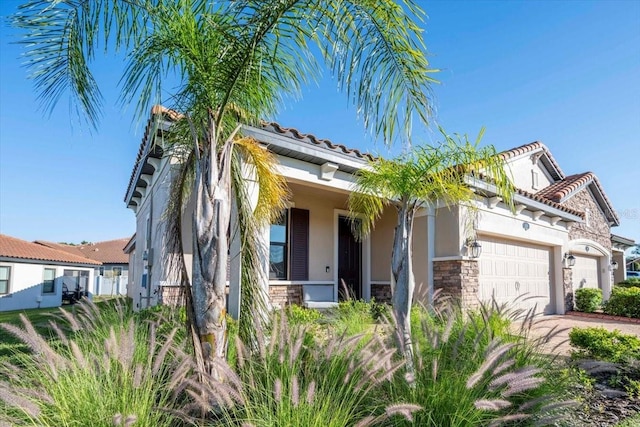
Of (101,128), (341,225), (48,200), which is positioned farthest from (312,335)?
(48,200)

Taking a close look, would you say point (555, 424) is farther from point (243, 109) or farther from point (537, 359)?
point (243, 109)

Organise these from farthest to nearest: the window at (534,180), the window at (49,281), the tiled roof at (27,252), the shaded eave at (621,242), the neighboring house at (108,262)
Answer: the neighboring house at (108,262)
the window at (49,281)
the shaded eave at (621,242)
the tiled roof at (27,252)
the window at (534,180)

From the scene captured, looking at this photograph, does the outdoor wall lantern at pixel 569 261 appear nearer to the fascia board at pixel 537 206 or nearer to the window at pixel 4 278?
the fascia board at pixel 537 206

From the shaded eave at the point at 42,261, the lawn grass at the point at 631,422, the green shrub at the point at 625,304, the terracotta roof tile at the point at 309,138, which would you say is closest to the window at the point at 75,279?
the shaded eave at the point at 42,261

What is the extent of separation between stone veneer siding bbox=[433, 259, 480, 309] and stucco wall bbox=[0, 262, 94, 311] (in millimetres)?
23398

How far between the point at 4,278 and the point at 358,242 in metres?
21.2

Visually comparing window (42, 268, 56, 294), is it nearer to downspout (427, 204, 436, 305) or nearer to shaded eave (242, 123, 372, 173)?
shaded eave (242, 123, 372, 173)

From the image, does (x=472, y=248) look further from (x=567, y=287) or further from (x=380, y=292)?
(x=567, y=287)

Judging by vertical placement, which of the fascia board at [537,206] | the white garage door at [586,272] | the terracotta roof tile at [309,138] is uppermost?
the terracotta roof tile at [309,138]

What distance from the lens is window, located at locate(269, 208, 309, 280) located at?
36.3ft

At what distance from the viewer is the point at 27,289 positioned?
76.4 ft

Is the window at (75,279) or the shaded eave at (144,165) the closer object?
the shaded eave at (144,165)

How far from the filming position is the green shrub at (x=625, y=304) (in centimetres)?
1504

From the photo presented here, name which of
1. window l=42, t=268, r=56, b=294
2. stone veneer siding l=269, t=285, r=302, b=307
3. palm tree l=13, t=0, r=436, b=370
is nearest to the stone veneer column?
stone veneer siding l=269, t=285, r=302, b=307
